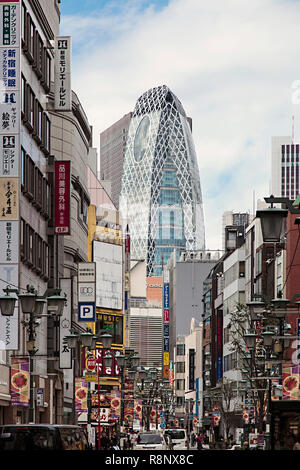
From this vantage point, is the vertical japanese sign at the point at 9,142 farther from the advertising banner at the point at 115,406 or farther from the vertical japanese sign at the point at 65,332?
the advertising banner at the point at 115,406

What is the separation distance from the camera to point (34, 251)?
6675 centimetres

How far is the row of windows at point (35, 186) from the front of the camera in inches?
2442

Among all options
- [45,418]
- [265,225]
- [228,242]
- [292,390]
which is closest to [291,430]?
[292,390]

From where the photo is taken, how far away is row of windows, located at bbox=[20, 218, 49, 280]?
62.0 m

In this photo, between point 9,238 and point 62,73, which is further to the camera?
point 62,73

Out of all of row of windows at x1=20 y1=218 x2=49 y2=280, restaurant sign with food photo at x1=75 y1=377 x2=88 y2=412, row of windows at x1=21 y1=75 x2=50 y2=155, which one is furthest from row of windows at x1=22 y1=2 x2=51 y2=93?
restaurant sign with food photo at x1=75 y1=377 x2=88 y2=412

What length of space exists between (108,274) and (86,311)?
8207 cm

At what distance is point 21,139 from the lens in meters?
60.4

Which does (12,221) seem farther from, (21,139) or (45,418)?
(45,418)

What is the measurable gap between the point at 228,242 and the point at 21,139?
9936cm

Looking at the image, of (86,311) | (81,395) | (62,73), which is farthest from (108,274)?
(81,395)

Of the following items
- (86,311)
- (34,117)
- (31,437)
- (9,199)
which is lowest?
(31,437)

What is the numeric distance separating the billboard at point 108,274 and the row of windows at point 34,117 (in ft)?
313

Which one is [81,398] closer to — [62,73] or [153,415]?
[62,73]
